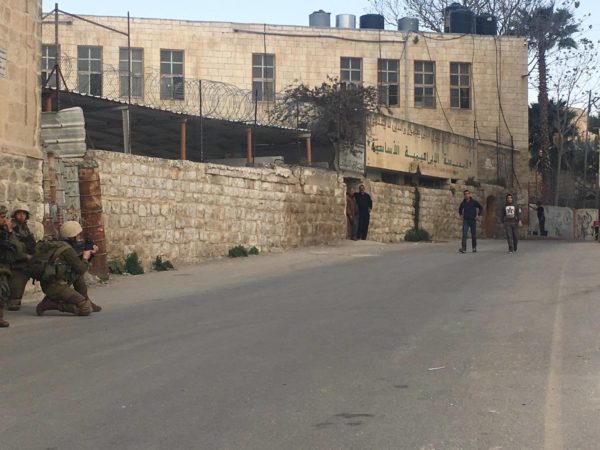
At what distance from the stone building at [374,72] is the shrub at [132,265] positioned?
12.2 m

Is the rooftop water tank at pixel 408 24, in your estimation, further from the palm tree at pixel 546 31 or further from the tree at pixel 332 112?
the tree at pixel 332 112

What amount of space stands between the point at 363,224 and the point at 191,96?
7.59 metres

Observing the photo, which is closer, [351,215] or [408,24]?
[351,215]

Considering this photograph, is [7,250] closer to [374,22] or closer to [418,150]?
[418,150]

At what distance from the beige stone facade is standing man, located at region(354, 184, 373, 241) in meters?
13.2

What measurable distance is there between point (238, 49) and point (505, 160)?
13.5m

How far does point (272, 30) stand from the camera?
34.1 m

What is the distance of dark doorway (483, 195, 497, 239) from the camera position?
35.9 meters

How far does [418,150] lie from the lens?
31141 mm

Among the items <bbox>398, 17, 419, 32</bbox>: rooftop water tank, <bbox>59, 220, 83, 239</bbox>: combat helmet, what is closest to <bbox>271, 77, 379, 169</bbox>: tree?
<bbox>398, 17, 419, 32</bbox>: rooftop water tank

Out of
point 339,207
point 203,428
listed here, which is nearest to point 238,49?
point 339,207

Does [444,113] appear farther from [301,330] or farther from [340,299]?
[301,330]

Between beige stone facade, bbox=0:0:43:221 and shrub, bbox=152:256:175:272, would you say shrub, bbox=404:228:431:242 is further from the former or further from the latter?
beige stone facade, bbox=0:0:43:221

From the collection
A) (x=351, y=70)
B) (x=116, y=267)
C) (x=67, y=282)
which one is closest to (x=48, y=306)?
(x=67, y=282)
